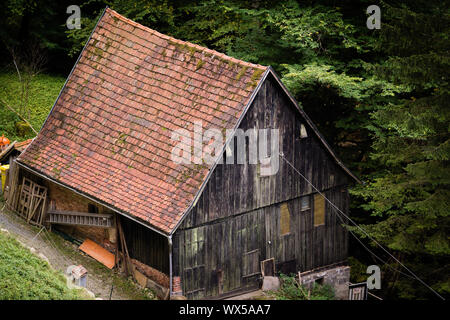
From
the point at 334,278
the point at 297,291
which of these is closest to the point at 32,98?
the point at 334,278

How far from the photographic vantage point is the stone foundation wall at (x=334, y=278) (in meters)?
21.9

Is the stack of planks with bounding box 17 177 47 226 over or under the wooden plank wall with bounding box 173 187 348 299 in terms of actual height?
over

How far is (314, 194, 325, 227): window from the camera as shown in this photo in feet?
Result: 71.3

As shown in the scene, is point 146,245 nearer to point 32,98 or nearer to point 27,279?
point 27,279

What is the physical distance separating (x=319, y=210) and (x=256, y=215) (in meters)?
2.46

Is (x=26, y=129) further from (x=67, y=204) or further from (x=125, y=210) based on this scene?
(x=125, y=210)

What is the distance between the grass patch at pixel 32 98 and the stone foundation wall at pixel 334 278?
44.8 ft

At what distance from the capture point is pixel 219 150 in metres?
18.9

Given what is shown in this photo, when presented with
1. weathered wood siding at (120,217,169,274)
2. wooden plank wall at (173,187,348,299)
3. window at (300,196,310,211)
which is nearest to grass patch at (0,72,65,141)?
weathered wood siding at (120,217,169,274)

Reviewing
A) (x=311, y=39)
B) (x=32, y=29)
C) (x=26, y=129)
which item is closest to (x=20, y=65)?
(x=32, y=29)

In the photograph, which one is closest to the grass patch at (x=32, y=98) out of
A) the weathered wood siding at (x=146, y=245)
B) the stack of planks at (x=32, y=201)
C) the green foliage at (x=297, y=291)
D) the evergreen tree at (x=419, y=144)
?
the stack of planks at (x=32, y=201)

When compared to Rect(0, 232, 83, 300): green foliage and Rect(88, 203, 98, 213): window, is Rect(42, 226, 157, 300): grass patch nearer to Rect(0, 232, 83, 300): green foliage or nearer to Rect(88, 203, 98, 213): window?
Rect(88, 203, 98, 213): window

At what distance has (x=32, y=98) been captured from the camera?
108 ft

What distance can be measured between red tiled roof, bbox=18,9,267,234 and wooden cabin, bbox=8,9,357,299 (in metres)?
0.04
